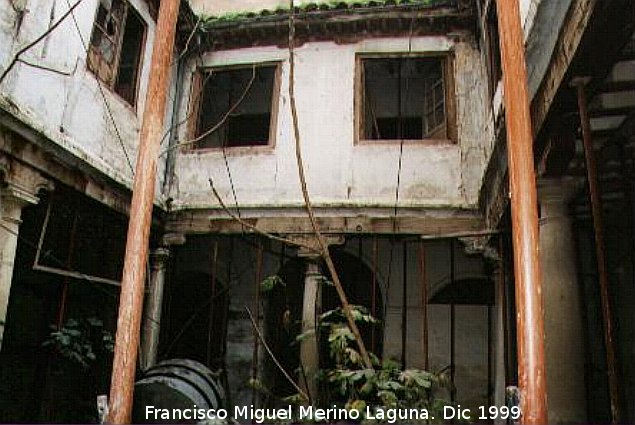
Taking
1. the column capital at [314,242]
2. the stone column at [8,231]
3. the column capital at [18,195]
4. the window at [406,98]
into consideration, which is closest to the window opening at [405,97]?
the window at [406,98]

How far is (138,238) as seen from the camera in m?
2.42

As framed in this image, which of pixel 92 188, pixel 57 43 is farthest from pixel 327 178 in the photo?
pixel 57 43

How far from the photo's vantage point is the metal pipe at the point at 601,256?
148 inches

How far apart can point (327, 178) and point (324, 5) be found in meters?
3.03

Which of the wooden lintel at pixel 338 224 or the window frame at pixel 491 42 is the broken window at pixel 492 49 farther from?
the wooden lintel at pixel 338 224

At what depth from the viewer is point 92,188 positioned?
25.0ft

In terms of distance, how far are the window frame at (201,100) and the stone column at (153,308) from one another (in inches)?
82.0

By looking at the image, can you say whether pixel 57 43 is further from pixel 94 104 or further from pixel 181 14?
pixel 181 14

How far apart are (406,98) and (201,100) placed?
4.41 meters

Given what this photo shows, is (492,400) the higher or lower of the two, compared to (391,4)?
lower

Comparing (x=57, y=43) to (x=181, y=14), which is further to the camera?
(x=181, y=14)

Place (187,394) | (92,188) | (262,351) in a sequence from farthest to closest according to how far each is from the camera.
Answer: (262,351)
(92,188)
(187,394)

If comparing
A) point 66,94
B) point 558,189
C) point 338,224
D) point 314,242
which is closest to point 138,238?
point 558,189

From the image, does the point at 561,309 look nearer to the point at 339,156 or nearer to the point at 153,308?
the point at 339,156
